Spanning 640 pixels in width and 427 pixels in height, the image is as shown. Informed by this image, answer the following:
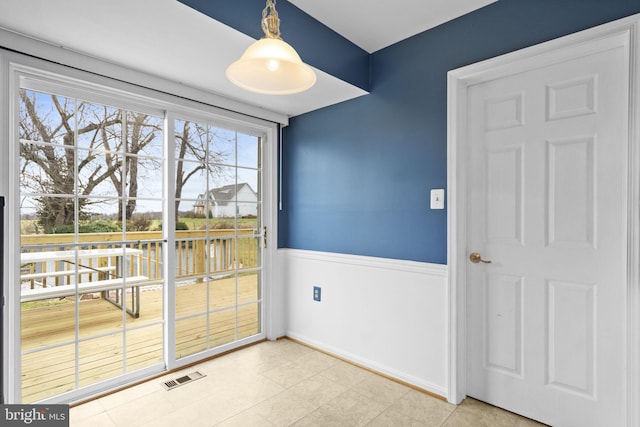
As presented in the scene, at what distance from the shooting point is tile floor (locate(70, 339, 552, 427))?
6.41 ft

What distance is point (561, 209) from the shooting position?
1866 mm

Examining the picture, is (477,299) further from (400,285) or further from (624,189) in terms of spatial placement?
(624,189)

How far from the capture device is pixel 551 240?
191 centimetres

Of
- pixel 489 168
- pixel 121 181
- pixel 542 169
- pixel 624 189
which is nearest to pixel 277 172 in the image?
pixel 121 181

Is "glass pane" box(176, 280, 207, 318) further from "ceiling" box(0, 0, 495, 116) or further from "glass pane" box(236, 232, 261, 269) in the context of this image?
"ceiling" box(0, 0, 495, 116)

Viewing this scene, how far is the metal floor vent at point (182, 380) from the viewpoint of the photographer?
2.35 meters

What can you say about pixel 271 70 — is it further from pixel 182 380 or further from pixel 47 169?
pixel 182 380

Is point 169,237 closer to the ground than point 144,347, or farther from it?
farther from it

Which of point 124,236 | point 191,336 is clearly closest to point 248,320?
point 191,336

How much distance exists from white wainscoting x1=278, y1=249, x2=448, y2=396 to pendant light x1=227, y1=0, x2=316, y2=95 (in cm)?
151

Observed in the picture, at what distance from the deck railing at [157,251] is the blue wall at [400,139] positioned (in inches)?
22.6

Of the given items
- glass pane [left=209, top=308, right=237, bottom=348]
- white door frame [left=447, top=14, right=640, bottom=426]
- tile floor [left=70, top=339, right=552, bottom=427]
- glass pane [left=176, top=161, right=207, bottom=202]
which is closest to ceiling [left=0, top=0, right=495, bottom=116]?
white door frame [left=447, top=14, right=640, bottom=426]

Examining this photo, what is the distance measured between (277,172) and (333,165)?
0.65m

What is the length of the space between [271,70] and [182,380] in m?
2.22
